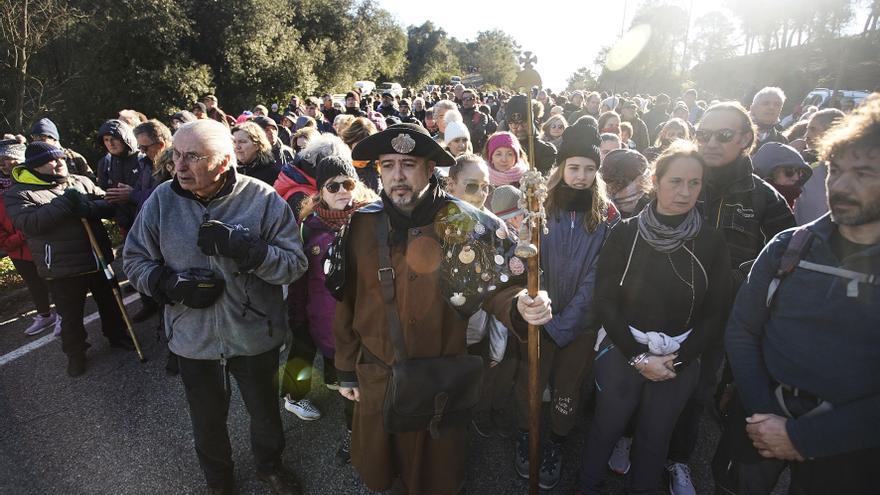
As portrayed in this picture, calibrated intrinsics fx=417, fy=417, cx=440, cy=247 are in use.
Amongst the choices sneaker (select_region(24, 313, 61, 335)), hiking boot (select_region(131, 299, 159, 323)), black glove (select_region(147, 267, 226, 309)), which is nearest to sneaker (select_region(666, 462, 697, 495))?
black glove (select_region(147, 267, 226, 309))

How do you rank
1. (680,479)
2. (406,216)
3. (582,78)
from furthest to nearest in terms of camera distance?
(582,78) < (680,479) < (406,216)

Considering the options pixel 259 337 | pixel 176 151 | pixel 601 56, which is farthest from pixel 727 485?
A: pixel 601 56

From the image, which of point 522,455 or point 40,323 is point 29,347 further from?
point 522,455

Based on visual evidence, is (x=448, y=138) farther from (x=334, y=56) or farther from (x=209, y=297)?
(x=334, y=56)

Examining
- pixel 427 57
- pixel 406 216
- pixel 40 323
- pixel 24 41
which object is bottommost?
pixel 40 323

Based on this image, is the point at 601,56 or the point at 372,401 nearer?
the point at 372,401

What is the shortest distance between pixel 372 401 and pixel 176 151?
1.77m

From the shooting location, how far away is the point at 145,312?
5.19 m

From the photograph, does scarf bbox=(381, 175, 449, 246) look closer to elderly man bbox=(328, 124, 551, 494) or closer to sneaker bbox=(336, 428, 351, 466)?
elderly man bbox=(328, 124, 551, 494)

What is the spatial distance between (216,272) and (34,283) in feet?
14.2

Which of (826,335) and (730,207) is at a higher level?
(730,207)

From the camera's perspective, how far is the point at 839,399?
182 centimetres

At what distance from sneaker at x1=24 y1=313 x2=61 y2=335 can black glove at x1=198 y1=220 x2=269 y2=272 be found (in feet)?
14.8

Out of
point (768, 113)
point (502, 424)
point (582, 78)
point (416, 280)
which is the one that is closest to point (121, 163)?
point (416, 280)
